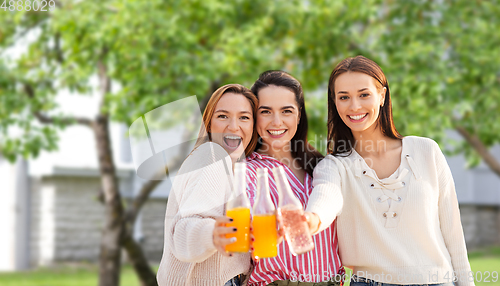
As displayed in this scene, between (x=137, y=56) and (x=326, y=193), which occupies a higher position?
(x=137, y=56)

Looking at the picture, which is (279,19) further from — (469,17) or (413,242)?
(413,242)

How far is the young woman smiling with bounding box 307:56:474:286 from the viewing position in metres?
2.01

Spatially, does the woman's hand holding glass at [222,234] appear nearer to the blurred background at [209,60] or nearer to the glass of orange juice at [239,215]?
the glass of orange juice at [239,215]

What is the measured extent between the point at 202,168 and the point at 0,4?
15.6 feet

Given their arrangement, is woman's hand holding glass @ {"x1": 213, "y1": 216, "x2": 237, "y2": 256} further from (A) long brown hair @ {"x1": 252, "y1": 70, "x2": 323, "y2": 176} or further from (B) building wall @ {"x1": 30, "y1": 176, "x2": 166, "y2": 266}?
(B) building wall @ {"x1": 30, "y1": 176, "x2": 166, "y2": 266}

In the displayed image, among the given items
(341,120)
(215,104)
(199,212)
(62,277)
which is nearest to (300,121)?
(341,120)

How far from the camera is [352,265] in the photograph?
2.09 m

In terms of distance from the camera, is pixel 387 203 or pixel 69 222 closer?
pixel 387 203

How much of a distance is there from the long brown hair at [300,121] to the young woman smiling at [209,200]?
0.43 feet

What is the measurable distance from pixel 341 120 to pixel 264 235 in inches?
33.7

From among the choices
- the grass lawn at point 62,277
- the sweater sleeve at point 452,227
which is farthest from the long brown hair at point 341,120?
the grass lawn at point 62,277

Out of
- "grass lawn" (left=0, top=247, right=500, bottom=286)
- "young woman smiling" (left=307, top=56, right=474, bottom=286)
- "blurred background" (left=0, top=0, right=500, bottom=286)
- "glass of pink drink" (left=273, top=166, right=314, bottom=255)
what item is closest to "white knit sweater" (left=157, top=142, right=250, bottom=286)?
"glass of pink drink" (left=273, top=166, right=314, bottom=255)

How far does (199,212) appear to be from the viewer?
1.76 metres

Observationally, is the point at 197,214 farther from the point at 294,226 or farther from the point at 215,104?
the point at 215,104
